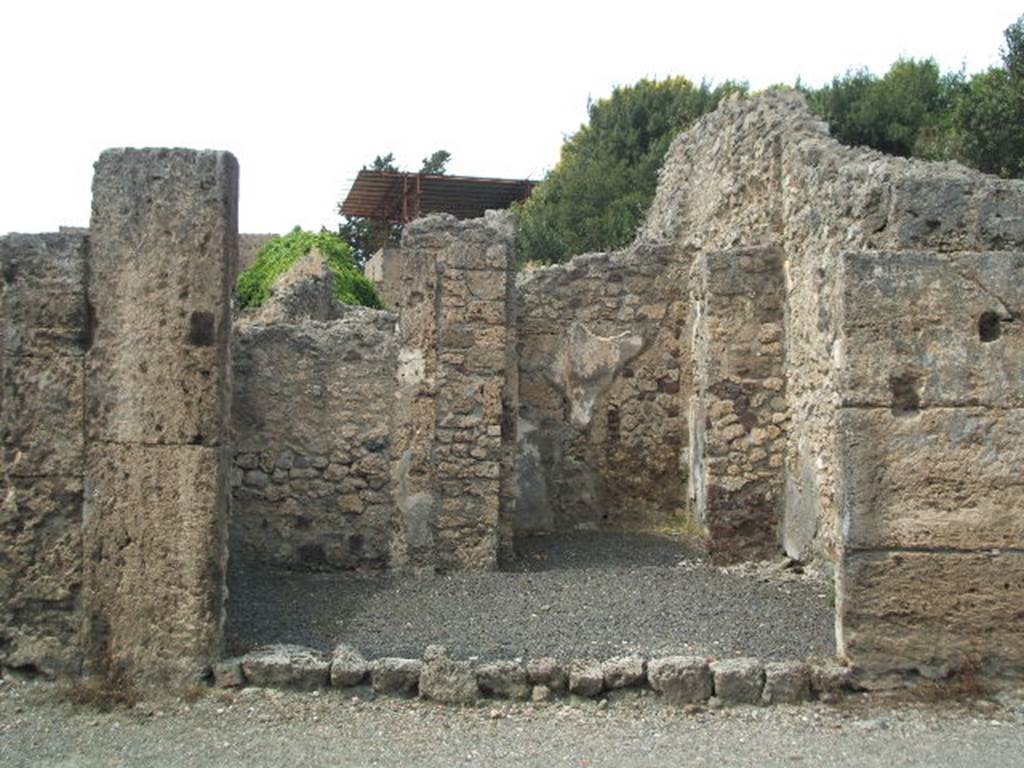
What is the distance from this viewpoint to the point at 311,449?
895cm

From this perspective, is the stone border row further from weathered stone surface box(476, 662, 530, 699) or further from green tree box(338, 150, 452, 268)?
green tree box(338, 150, 452, 268)

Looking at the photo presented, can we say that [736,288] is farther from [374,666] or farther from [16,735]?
[16,735]

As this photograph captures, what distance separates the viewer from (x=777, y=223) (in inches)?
373

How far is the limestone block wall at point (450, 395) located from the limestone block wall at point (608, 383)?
2.20m

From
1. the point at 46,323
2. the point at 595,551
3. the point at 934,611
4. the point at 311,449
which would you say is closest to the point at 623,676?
the point at 934,611

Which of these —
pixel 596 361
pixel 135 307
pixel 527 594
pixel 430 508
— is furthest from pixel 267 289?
pixel 135 307

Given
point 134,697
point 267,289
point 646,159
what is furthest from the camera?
point 646,159

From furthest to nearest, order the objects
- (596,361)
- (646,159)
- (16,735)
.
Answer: (646,159)
(596,361)
(16,735)

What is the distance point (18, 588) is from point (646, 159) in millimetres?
23846

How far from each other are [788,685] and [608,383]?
612cm

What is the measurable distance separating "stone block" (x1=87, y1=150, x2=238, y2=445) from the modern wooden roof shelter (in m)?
18.2

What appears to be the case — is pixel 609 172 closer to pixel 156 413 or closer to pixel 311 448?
pixel 311 448

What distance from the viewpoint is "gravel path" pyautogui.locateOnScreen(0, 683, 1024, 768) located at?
4.79 metres

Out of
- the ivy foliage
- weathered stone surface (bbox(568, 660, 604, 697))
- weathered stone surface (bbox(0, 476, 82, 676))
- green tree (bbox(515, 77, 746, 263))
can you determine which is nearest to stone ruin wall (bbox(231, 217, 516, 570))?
weathered stone surface (bbox(0, 476, 82, 676))
